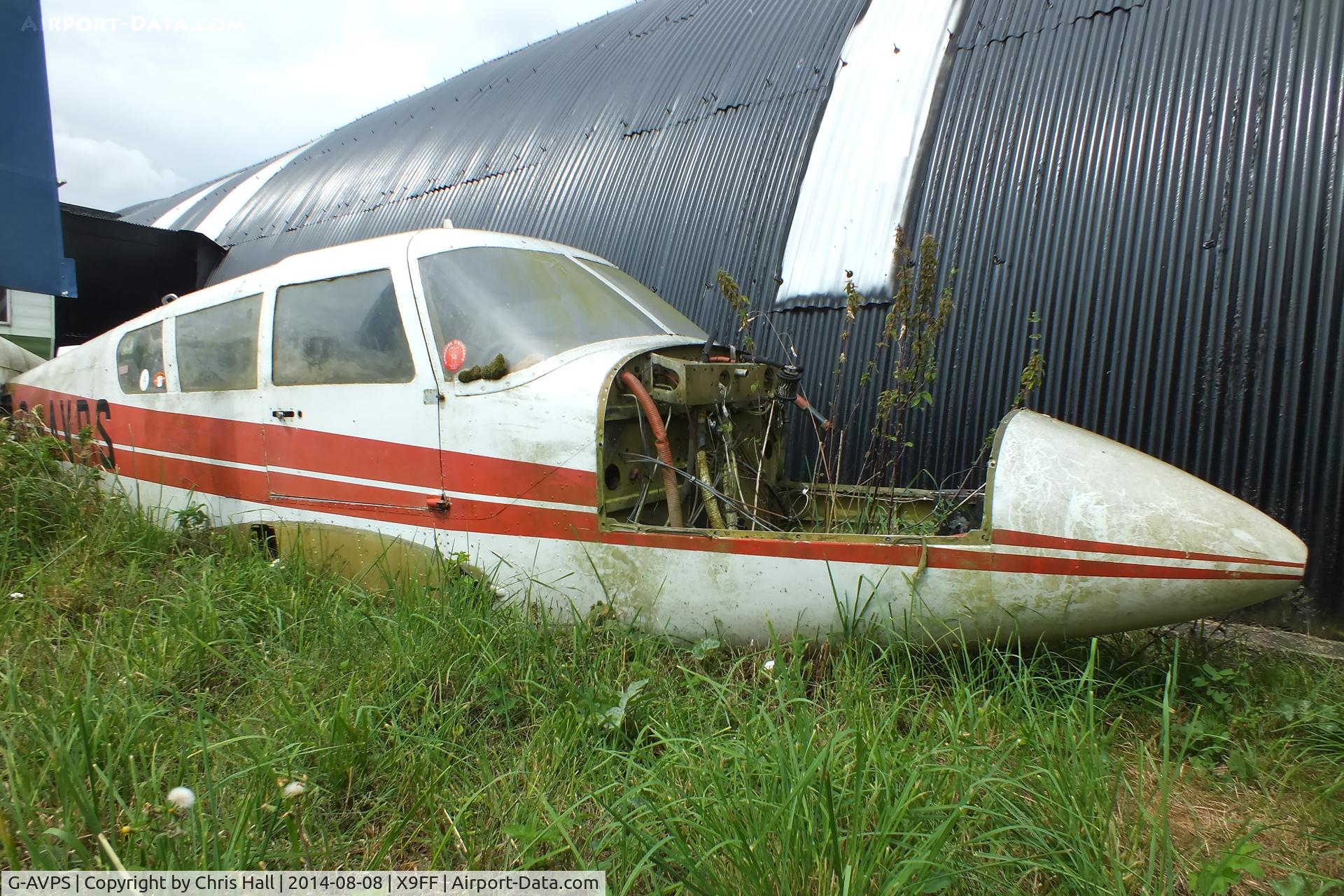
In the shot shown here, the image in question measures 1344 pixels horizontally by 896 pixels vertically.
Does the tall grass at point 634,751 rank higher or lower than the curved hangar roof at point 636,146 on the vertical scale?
lower

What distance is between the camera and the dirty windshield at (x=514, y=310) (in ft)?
10.9

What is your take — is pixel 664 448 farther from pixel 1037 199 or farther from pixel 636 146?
pixel 636 146

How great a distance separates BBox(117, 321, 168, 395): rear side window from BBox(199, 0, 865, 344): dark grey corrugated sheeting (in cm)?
391

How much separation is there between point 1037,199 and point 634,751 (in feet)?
15.3

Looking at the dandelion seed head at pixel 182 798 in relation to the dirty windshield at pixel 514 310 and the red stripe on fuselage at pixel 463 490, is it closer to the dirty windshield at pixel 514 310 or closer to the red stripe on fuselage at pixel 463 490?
the red stripe on fuselage at pixel 463 490

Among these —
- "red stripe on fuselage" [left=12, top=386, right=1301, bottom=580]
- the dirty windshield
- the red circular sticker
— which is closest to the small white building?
"red stripe on fuselage" [left=12, top=386, right=1301, bottom=580]

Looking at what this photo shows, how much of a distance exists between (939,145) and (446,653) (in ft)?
16.7

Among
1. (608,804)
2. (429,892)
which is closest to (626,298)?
(608,804)

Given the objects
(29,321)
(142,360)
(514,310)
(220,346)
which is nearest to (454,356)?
(514,310)

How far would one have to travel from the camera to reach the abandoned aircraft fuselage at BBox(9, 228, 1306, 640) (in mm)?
2502

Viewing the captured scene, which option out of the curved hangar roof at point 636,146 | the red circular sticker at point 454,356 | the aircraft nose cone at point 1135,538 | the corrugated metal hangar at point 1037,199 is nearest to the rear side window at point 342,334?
the red circular sticker at point 454,356

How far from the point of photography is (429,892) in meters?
1.80

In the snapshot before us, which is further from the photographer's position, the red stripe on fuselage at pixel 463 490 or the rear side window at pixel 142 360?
the rear side window at pixel 142 360

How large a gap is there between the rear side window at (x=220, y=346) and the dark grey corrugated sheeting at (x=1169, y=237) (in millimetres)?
4367
